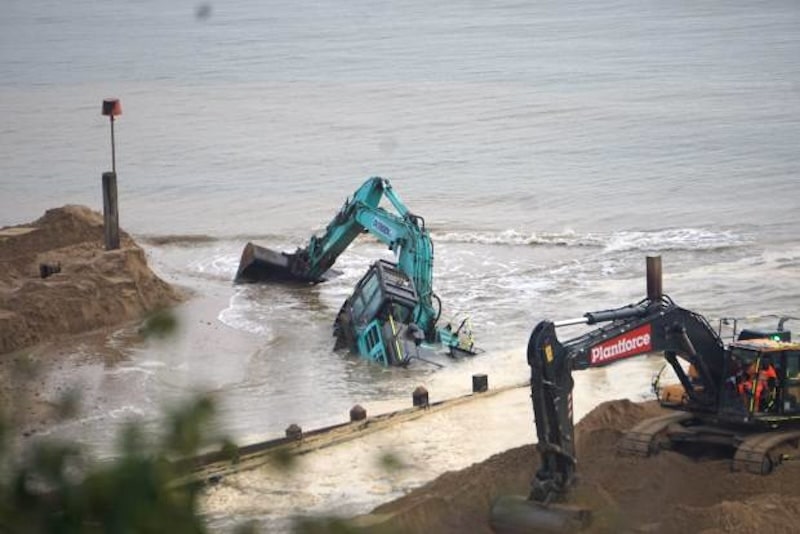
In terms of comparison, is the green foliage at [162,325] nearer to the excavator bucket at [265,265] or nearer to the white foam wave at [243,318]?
the white foam wave at [243,318]

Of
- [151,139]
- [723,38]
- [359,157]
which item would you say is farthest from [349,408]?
[723,38]

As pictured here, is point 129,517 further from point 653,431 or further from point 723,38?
point 723,38

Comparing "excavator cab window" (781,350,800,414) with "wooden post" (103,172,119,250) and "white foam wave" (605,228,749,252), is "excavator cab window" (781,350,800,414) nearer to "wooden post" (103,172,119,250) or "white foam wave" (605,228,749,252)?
"wooden post" (103,172,119,250)

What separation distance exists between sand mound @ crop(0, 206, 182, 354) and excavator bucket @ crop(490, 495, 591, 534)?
544 inches

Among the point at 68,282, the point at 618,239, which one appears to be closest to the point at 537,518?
the point at 68,282

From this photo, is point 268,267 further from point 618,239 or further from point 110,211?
point 618,239

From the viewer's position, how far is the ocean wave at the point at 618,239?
37.0 meters

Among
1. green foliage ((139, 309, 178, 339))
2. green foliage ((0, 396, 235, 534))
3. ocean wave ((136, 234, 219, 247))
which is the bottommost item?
ocean wave ((136, 234, 219, 247))

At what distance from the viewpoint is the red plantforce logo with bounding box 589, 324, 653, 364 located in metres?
14.8

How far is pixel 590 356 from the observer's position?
14648mm

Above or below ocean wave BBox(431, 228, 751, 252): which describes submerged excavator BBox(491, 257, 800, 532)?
below

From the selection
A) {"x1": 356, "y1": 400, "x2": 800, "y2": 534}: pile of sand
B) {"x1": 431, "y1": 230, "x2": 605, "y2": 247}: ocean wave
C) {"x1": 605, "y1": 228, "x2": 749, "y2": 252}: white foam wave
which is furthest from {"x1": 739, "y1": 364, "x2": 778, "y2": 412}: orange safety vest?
{"x1": 431, "y1": 230, "x2": 605, "y2": 247}: ocean wave

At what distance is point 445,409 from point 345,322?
557 cm

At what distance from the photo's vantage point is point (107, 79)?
8512 centimetres
